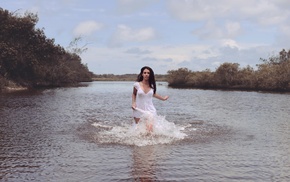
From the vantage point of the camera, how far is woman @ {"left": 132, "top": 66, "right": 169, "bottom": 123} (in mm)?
11945

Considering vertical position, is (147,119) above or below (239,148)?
above

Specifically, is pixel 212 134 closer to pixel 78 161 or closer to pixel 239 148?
pixel 239 148

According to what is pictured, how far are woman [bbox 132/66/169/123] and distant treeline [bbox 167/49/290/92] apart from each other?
6330cm

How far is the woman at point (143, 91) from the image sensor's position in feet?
39.2

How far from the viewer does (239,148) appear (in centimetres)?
1155

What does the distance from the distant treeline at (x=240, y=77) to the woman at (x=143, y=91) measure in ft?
208

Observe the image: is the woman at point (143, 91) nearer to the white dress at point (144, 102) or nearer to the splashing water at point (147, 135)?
the white dress at point (144, 102)

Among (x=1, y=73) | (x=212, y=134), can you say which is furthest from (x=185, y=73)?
(x=212, y=134)

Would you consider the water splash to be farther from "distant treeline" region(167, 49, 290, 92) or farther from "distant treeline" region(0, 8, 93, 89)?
"distant treeline" region(167, 49, 290, 92)

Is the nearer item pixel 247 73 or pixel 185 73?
pixel 247 73

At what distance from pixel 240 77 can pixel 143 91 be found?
80212mm

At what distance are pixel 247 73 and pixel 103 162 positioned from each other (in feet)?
271

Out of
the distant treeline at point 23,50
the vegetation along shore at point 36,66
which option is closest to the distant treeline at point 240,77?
the vegetation along shore at point 36,66

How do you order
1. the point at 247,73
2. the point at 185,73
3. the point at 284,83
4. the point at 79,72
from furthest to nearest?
1. the point at 79,72
2. the point at 185,73
3. the point at 247,73
4. the point at 284,83
